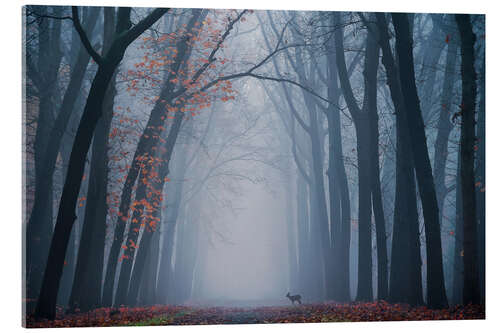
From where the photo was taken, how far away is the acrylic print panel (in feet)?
28.0

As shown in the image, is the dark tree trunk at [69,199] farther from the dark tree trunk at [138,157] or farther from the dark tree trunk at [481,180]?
the dark tree trunk at [481,180]

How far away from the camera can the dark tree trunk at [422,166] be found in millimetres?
8477

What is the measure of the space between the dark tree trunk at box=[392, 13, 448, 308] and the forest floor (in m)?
0.30

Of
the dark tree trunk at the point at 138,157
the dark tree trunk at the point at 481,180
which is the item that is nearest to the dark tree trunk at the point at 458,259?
the dark tree trunk at the point at 481,180

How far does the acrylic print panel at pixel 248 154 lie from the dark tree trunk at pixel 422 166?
0.03 m

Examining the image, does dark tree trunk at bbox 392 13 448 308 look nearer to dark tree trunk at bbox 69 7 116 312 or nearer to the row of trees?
the row of trees

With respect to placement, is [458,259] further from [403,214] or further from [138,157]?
[138,157]

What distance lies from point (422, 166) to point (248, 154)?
3.51 meters

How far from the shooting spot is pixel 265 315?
8.59m

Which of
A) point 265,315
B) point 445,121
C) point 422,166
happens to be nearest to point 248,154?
point 265,315

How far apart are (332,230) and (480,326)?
473 centimetres

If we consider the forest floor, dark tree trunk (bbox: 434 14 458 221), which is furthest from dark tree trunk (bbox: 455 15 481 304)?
dark tree trunk (bbox: 434 14 458 221)
